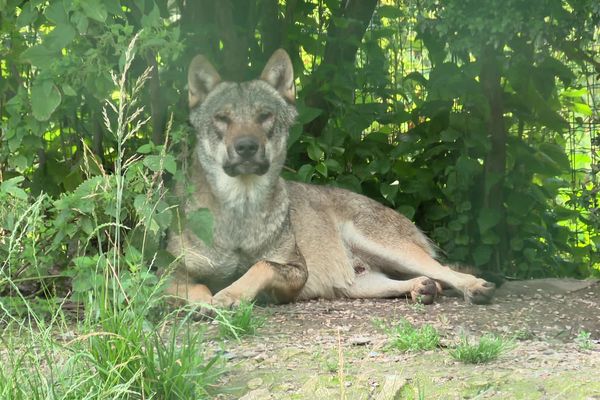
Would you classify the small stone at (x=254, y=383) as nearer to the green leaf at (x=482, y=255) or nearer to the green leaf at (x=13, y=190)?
the green leaf at (x=13, y=190)

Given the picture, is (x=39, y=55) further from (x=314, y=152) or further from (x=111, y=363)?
(x=314, y=152)

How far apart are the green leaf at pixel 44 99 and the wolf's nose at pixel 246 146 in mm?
1214

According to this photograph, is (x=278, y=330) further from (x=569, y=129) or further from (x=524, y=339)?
(x=569, y=129)

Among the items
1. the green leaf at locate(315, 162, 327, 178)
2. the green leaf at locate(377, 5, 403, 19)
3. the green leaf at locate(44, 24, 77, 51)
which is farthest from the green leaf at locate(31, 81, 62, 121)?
the green leaf at locate(377, 5, 403, 19)

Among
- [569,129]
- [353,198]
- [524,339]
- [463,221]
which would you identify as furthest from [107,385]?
[569,129]

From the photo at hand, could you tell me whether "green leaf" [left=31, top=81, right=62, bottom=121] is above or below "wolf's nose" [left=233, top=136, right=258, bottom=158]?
above

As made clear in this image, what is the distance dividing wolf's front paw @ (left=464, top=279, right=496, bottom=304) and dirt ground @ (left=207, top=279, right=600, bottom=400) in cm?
23

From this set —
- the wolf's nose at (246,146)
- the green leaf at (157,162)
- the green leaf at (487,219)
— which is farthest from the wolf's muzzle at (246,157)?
the green leaf at (487,219)

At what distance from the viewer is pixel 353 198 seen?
8039 mm

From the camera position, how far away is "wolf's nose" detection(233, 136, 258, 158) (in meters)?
6.57

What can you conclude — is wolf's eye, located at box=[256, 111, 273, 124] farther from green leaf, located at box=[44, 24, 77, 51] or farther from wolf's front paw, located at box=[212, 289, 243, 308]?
green leaf, located at box=[44, 24, 77, 51]

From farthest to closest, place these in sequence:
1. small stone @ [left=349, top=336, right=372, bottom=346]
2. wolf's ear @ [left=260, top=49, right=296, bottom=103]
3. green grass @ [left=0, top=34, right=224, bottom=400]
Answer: wolf's ear @ [left=260, top=49, right=296, bottom=103], small stone @ [left=349, top=336, right=372, bottom=346], green grass @ [left=0, top=34, right=224, bottom=400]

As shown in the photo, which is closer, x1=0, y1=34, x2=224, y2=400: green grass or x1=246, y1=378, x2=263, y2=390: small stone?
x1=0, y1=34, x2=224, y2=400: green grass

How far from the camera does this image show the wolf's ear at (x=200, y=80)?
6953mm
